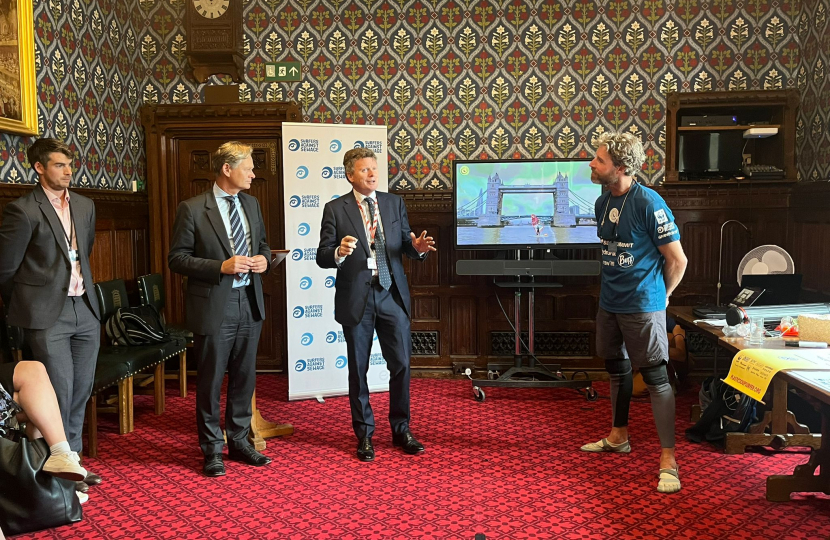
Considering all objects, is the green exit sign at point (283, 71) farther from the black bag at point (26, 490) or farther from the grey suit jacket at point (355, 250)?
the black bag at point (26, 490)

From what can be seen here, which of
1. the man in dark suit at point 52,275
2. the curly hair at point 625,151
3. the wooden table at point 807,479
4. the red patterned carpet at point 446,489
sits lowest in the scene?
the red patterned carpet at point 446,489

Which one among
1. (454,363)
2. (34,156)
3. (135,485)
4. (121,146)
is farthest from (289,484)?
(121,146)

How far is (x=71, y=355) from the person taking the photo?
351cm

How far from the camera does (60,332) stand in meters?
3.40

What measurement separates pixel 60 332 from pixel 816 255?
5023 millimetres

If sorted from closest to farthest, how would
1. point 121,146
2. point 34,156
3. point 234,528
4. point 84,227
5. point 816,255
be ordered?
point 234,528
point 34,156
point 84,227
point 816,255
point 121,146

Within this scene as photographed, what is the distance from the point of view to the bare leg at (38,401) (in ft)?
10.1

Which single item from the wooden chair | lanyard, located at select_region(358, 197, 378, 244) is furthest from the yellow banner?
the wooden chair

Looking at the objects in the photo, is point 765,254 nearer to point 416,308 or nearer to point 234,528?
point 416,308

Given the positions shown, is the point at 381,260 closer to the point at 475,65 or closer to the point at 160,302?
the point at 160,302

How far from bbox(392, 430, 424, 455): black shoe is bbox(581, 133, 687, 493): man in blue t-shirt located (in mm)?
1265

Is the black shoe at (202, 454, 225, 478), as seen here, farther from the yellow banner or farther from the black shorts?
the yellow banner

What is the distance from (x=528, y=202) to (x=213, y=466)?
9.93ft

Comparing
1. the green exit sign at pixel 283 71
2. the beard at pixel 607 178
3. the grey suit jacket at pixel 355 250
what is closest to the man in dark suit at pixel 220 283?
the grey suit jacket at pixel 355 250
